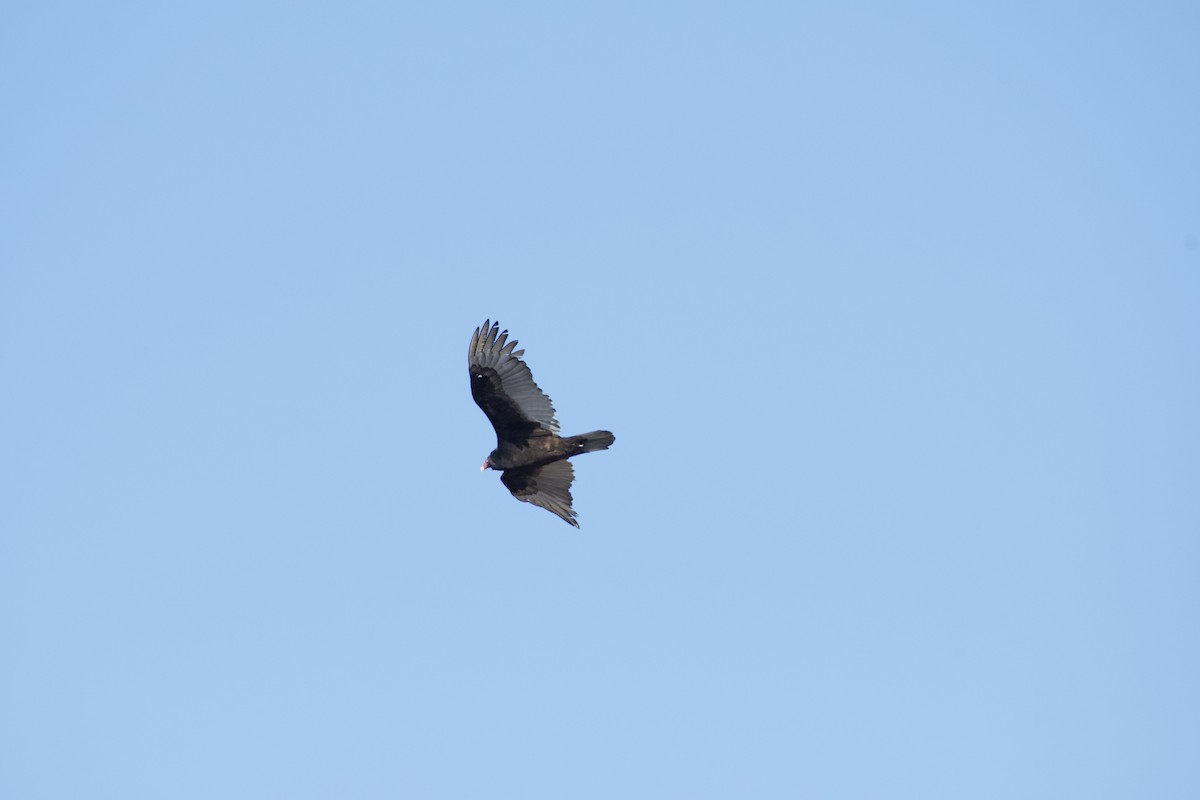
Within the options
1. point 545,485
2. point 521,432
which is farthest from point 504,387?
point 545,485

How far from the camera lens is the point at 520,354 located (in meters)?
24.0

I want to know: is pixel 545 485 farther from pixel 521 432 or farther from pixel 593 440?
pixel 593 440

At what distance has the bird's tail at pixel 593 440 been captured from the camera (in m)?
23.6

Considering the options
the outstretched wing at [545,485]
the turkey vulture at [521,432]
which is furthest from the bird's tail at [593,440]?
the outstretched wing at [545,485]

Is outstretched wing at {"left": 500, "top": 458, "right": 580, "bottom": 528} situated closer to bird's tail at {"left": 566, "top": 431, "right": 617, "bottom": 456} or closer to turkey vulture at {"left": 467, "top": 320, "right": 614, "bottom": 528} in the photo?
turkey vulture at {"left": 467, "top": 320, "right": 614, "bottom": 528}

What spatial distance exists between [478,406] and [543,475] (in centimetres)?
174

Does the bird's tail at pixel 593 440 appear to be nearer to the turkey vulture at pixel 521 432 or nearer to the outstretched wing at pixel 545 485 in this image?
the turkey vulture at pixel 521 432

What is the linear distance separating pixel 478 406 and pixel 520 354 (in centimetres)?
125

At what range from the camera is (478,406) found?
2447 centimetres

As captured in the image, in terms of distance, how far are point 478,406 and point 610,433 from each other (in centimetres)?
247

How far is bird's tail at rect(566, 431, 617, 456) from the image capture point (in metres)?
23.6

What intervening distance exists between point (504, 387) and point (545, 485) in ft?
6.74

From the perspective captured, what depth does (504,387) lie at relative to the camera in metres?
24.2

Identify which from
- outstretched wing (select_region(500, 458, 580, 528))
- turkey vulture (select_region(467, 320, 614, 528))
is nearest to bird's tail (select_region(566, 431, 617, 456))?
turkey vulture (select_region(467, 320, 614, 528))
